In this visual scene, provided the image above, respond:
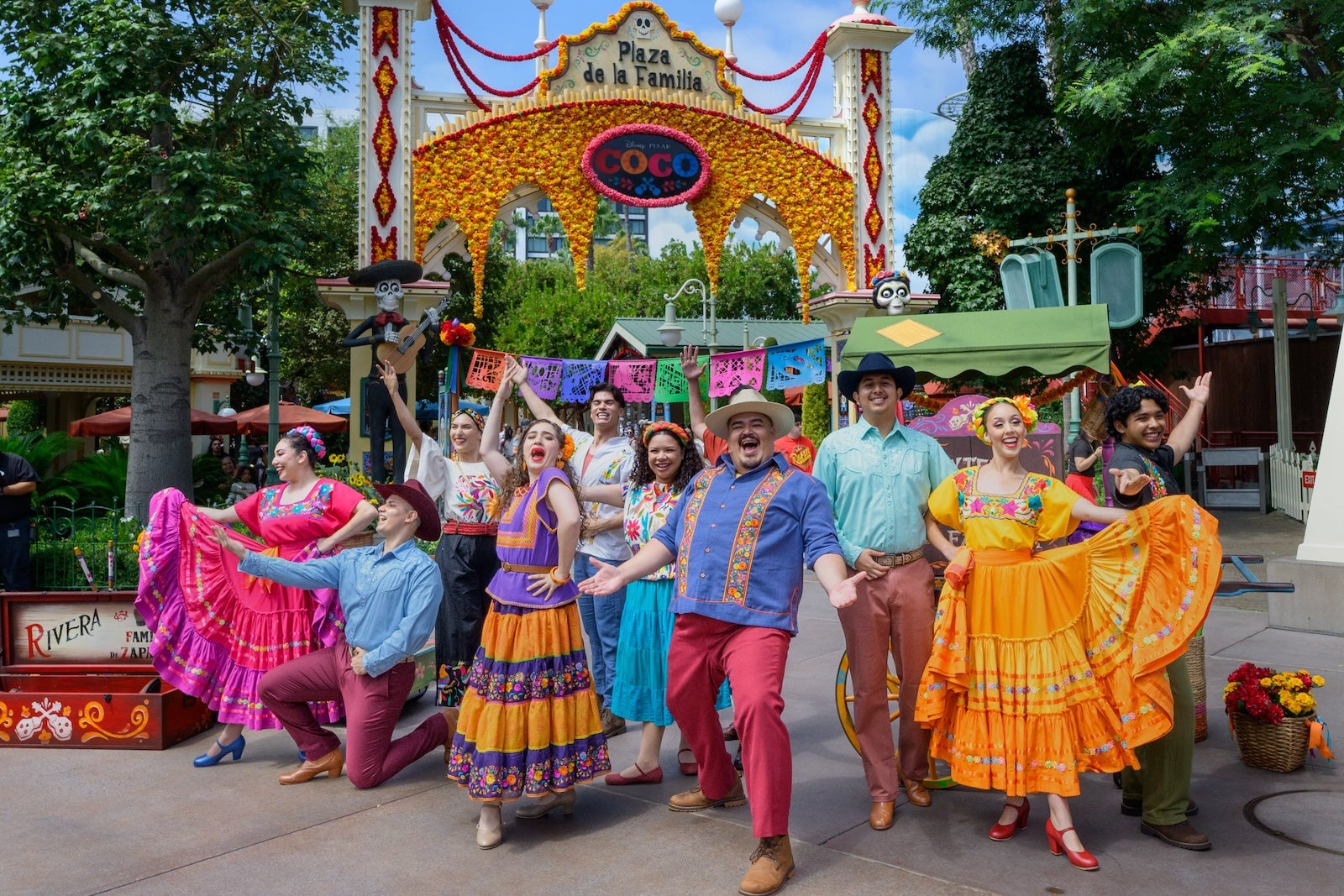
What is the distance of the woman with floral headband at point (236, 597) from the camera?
213 inches

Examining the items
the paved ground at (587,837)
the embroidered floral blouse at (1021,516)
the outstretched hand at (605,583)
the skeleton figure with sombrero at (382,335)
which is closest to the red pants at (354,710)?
the paved ground at (587,837)

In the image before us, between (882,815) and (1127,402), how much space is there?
208 centimetres

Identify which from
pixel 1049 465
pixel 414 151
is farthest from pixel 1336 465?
pixel 414 151

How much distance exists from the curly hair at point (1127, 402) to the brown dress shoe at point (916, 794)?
1.83m

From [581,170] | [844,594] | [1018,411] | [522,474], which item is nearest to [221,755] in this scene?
[522,474]

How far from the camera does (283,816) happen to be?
4.63 m

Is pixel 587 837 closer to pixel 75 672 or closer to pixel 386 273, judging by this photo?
pixel 75 672

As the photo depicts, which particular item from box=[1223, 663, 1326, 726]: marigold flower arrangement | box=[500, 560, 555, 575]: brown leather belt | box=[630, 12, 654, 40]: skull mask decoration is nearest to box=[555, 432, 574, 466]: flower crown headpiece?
box=[500, 560, 555, 575]: brown leather belt

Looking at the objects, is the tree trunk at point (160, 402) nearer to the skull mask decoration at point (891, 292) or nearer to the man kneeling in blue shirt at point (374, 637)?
the man kneeling in blue shirt at point (374, 637)

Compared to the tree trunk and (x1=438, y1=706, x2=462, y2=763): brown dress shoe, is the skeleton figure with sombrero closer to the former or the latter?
the tree trunk

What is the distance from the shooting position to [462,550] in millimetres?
5703

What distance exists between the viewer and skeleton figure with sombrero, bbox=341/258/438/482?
11.1 metres

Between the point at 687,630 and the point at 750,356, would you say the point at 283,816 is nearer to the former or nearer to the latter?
the point at 687,630

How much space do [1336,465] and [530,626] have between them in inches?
274
